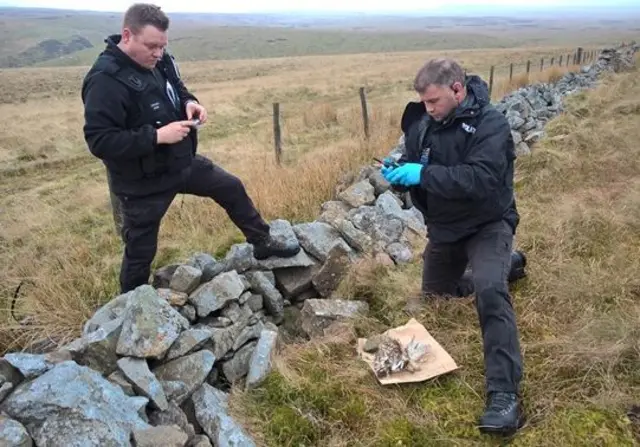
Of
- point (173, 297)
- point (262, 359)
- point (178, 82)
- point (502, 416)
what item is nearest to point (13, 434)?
point (262, 359)

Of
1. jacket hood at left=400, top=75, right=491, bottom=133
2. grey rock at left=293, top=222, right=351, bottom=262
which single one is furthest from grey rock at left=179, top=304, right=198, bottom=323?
jacket hood at left=400, top=75, right=491, bottom=133

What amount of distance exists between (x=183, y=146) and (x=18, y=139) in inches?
581

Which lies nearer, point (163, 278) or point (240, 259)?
point (163, 278)

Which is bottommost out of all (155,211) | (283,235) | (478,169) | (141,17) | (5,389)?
(283,235)

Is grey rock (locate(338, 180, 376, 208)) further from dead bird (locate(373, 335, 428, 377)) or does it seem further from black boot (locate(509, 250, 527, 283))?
dead bird (locate(373, 335, 428, 377))

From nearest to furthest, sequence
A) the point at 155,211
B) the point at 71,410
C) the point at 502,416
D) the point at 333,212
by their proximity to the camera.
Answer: the point at 71,410, the point at 502,416, the point at 155,211, the point at 333,212

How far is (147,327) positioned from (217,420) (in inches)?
28.9

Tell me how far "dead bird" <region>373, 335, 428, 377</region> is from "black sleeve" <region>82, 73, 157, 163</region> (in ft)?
7.04

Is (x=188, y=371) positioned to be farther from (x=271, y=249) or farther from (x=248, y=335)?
(x=271, y=249)

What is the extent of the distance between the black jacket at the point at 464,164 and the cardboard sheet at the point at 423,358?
0.68m

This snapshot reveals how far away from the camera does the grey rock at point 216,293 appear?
13.5ft

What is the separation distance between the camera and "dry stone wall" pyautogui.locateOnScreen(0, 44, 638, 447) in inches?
102

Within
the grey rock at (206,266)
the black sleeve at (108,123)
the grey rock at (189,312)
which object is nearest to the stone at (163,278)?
the grey rock at (206,266)

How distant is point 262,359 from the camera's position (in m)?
3.56
